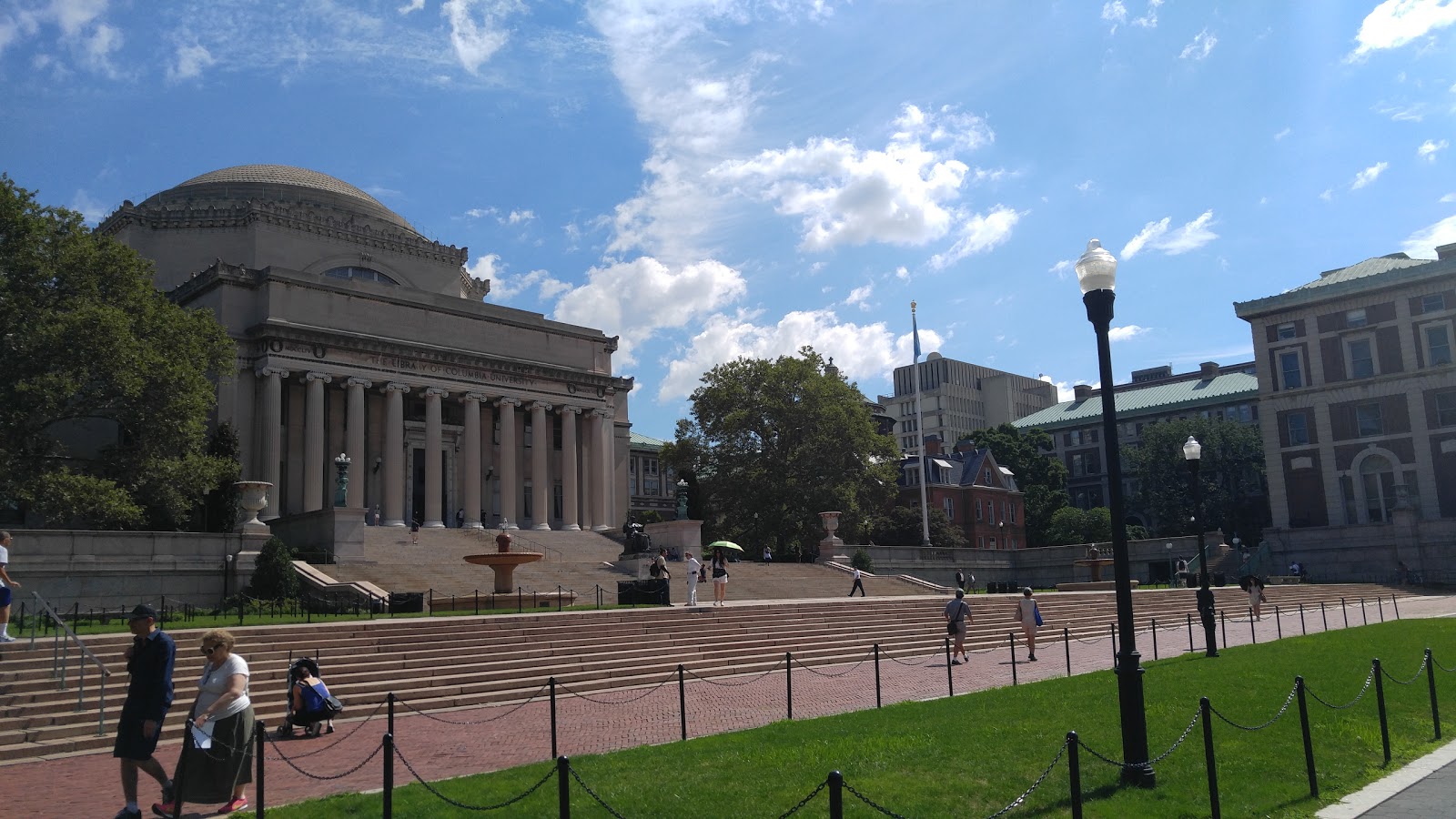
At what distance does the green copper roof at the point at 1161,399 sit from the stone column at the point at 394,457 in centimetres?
7390

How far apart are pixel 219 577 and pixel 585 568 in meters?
13.4

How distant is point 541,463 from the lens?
58.7 meters

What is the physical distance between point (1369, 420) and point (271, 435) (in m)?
60.4

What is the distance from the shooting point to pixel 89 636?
20.5 m

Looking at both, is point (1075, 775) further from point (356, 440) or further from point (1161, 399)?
point (1161, 399)

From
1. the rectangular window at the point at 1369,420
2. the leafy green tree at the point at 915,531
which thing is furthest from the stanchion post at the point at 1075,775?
the leafy green tree at the point at 915,531

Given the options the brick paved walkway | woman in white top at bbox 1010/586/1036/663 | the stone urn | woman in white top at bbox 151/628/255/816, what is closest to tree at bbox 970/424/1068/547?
the brick paved walkway

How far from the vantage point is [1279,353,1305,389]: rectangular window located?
67938 mm

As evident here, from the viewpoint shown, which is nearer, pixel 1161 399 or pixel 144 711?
pixel 144 711

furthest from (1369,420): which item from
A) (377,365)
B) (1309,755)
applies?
(1309,755)

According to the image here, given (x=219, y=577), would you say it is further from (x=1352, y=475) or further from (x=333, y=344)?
(x=1352, y=475)

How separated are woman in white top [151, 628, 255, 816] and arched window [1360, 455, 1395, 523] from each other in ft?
221

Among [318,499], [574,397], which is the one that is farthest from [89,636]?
[574,397]

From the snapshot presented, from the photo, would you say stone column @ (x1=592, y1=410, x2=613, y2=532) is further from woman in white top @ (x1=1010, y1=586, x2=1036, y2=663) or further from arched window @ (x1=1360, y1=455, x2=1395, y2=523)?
arched window @ (x1=1360, y1=455, x2=1395, y2=523)
